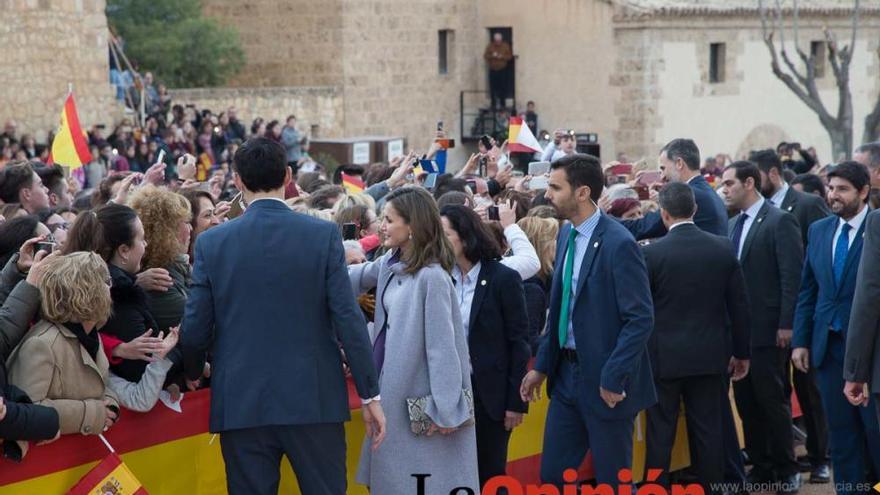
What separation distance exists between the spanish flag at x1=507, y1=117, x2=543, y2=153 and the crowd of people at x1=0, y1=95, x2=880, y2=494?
6.25 feet

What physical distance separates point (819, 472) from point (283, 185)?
4743mm

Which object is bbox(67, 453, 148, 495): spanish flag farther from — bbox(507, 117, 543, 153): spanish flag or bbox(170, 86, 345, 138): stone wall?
bbox(170, 86, 345, 138): stone wall

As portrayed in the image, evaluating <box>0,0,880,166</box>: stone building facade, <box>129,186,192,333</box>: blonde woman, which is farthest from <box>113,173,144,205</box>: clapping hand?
<box>0,0,880,166</box>: stone building facade

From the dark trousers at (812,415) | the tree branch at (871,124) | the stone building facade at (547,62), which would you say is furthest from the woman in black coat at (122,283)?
the tree branch at (871,124)

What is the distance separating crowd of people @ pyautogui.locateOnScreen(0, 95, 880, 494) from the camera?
632 cm

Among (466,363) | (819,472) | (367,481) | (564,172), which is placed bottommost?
(819,472)

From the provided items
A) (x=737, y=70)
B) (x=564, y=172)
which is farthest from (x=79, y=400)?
(x=737, y=70)

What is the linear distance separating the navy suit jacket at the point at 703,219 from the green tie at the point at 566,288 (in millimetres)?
1712

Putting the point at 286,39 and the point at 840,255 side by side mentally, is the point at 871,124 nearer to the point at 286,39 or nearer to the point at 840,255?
the point at 286,39

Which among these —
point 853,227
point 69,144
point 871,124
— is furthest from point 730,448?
point 871,124

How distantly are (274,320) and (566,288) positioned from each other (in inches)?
73.7

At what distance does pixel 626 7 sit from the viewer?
34344 mm

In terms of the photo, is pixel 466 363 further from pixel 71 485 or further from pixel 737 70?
pixel 737 70

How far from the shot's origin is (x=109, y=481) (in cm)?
627
